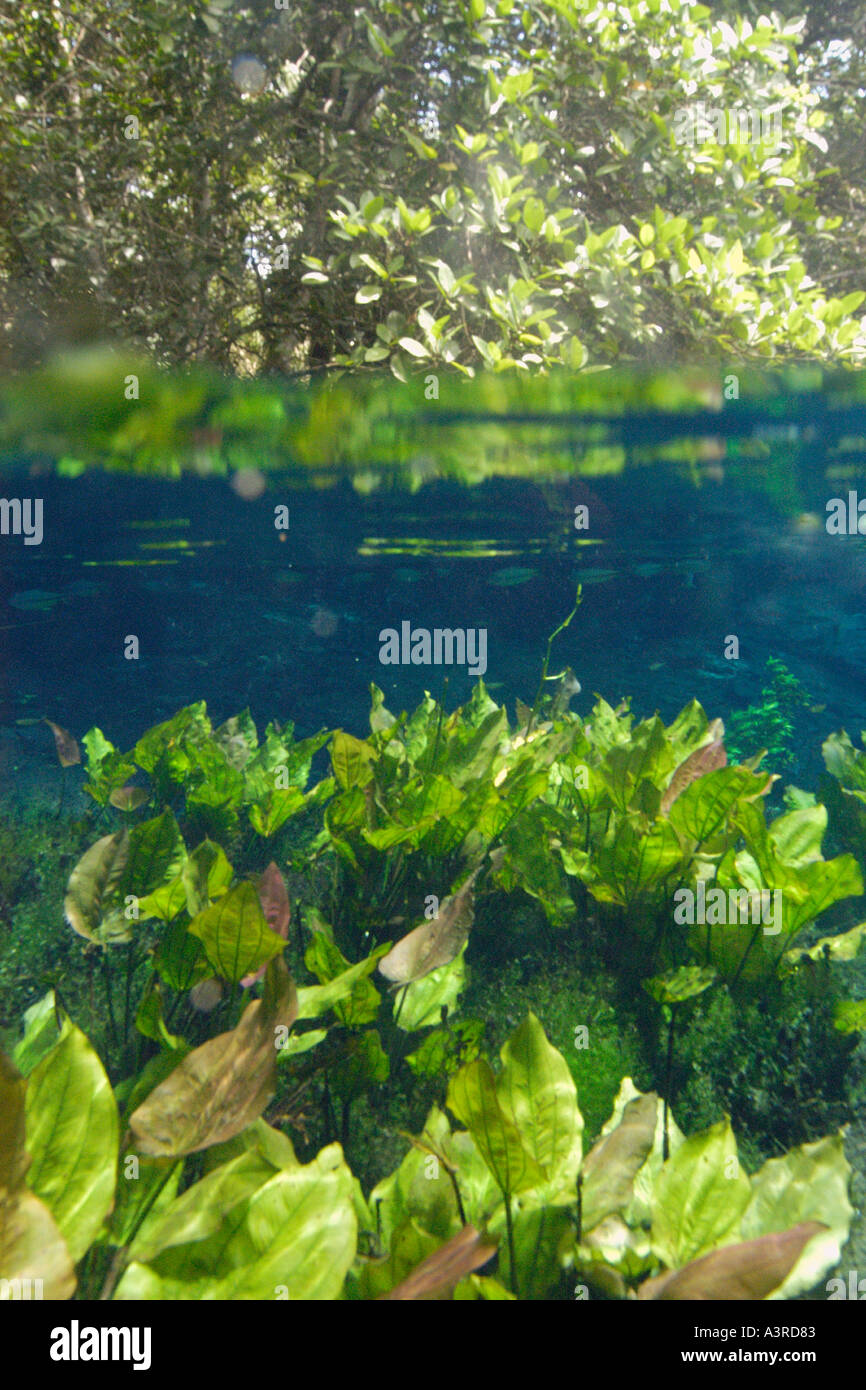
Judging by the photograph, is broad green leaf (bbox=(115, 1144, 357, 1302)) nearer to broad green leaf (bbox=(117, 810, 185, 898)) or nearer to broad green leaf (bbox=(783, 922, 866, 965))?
broad green leaf (bbox=(117, 810, 185, 898))

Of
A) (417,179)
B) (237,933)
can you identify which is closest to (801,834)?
(237,933)

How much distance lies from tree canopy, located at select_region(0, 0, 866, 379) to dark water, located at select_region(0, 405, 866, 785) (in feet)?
10.1

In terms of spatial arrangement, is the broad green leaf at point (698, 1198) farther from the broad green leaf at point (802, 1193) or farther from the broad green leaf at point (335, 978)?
the broad green leaf at point (335, 978)

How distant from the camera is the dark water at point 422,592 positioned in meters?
11.4

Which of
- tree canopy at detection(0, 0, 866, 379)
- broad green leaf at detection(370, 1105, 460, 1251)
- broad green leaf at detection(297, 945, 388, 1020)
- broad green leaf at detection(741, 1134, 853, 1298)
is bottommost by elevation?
broad green leaf at detection(370, 1105, 460, 1251)

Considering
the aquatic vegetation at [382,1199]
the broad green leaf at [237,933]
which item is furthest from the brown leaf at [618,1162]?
the broad green leaf at [237,933]

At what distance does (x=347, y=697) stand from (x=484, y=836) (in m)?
17.8

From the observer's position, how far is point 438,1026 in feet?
10.3

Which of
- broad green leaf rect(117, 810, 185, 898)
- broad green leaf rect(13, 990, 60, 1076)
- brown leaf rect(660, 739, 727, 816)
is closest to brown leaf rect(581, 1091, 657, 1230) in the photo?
broad green leaf rect(13, 990, 60, 1076)

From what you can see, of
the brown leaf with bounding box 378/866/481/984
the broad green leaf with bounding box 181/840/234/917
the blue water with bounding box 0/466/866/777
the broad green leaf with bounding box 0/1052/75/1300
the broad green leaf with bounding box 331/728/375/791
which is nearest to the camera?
the broad green leaf with bounding box 0/1052/75/1300

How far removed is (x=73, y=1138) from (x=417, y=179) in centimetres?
731

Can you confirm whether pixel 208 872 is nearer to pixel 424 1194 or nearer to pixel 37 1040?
pixel 37 1040

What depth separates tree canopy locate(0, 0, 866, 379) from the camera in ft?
19.9

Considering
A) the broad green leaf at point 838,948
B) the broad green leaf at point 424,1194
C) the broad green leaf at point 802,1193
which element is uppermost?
the broad green leaf at point 838,948
